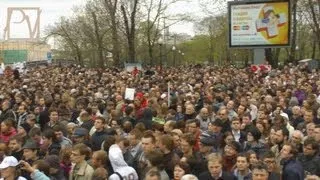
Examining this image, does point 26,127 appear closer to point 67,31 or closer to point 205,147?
point 205,147

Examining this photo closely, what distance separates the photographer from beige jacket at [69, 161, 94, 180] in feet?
24.5

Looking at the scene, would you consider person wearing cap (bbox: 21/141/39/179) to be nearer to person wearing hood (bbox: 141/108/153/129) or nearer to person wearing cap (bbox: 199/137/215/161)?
person wearing cap (bbox: 199/137/215/161)

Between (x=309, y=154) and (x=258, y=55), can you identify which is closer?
(x=309, y=154)

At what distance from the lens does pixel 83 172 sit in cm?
746

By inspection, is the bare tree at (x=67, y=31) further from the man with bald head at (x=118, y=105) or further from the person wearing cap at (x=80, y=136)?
the person wearing cap at (x=80, y=136)

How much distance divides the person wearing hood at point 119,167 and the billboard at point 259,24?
913 inches

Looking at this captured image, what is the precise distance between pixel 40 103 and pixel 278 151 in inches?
297

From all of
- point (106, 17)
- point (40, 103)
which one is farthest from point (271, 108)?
point (106, 17)

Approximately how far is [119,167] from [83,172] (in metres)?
0.50

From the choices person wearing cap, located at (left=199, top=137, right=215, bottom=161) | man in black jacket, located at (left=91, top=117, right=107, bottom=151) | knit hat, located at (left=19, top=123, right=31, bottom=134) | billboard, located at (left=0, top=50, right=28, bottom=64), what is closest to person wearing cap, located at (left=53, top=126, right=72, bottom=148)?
man in black jacket, located at (left=91, top=117, right=107, bottom=151)

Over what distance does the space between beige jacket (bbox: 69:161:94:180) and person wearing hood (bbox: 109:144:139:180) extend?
34 cm

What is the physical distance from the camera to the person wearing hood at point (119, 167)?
7168 millimetres

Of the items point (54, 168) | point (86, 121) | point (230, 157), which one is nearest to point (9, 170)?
point (54, 168)

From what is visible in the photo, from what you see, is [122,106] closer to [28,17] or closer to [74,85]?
[74,85]
